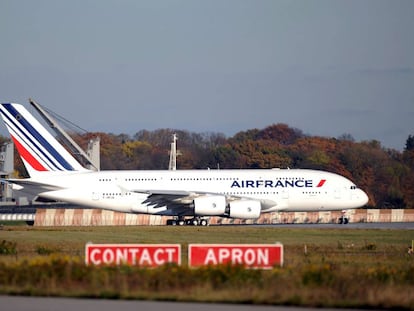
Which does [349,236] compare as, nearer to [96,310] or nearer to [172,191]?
[172,191]

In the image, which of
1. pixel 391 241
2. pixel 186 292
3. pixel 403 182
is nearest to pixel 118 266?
pixel 186 292

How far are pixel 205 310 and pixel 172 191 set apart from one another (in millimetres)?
42066

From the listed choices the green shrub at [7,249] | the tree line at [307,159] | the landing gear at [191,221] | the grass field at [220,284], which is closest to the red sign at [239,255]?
the grass field at [220,284]

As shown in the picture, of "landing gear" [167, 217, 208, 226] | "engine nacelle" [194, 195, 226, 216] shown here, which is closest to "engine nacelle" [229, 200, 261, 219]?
"engine nacelle" [194, 195, 226, 216]

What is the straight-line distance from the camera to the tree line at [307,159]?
351 ft

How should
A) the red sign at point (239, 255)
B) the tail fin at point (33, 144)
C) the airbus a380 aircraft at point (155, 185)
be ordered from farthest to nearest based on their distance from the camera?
the tail fin at point (33, 144), the airbus a380 aircraft at point (155, 185), the red sign at point (239, 255)

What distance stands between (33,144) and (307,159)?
61013mm

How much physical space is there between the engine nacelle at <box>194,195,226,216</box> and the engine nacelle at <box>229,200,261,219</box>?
65cm

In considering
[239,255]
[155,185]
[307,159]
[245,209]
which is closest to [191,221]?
[155,185]

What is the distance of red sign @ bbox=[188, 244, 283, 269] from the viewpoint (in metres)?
23.6

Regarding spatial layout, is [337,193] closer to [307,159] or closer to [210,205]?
[210,205]

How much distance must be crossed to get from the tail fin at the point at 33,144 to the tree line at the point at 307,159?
137 ft

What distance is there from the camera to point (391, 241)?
4169 cm

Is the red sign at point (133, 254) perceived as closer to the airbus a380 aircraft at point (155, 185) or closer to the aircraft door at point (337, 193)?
the airbus a380 aircraft at point (155, 185)
